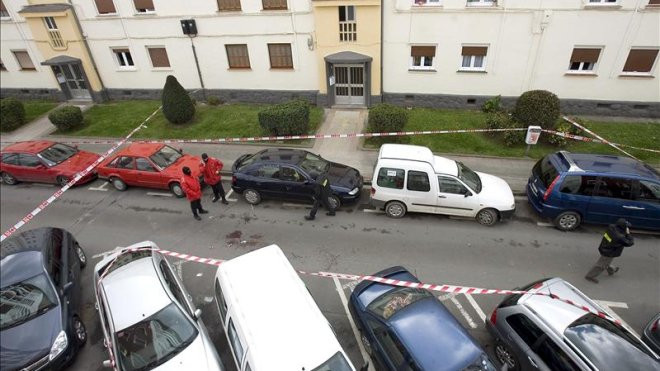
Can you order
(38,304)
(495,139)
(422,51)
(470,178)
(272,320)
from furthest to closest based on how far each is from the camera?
(422,51) < (495,139) < (470,178) < (38,304) < (272,320)

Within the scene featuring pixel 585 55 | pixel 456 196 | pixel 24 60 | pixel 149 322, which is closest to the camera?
pixel 149 322

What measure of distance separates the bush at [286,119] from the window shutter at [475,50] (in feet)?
23.3

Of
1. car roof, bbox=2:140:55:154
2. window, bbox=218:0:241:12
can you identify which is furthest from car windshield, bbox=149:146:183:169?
window, bbox=218:0:241:12

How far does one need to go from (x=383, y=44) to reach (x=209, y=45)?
8.16 metres

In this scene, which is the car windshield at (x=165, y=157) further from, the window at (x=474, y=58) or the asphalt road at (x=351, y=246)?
the window at (x=474, y=58)

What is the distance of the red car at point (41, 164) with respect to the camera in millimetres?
12297

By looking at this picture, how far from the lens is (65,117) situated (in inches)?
627

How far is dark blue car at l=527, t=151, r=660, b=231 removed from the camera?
864cm

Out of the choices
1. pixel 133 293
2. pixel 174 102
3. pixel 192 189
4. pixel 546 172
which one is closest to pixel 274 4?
pixel 174 102

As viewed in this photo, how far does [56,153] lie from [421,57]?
47.5ft

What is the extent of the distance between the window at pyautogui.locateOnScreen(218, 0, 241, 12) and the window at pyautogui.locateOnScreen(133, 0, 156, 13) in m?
3.30

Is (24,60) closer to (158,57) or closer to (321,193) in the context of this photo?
(158,57)

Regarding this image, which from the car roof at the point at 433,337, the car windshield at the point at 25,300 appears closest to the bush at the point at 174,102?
the car windshield at the point at 25,300

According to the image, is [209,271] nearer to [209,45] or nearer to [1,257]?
[1,257]
